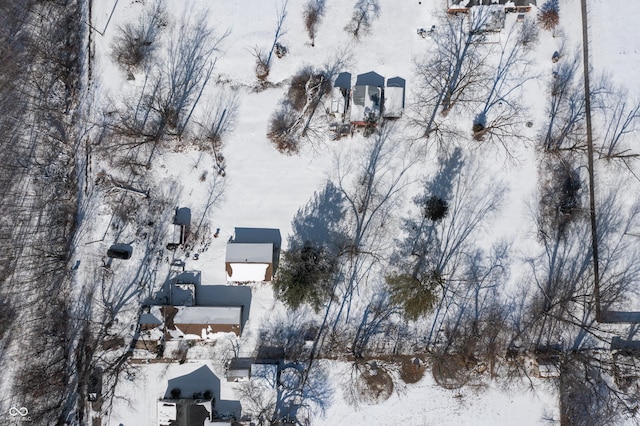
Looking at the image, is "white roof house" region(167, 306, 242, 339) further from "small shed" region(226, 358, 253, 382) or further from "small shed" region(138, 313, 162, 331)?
"small shed" region(226, 358, 253, 382)

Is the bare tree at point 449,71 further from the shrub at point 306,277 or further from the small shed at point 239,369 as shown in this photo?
the small shed at point 239,369

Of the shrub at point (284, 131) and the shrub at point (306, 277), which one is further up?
the shrub at point (284, 131)

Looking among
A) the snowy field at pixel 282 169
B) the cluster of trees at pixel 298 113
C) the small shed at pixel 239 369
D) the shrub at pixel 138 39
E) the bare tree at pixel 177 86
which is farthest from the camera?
the shrub at pixel 138 39

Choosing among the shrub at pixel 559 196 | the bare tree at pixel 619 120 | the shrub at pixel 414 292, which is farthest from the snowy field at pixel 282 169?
the shrub at pixel 414 292

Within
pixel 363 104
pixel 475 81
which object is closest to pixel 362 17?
pixel 363 104

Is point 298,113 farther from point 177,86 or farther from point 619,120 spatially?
point 619,120

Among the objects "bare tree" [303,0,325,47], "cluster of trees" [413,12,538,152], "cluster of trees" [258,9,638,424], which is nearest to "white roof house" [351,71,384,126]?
"cluster of trees" [258,9,638,424]

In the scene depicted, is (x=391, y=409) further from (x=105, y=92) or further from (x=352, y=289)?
(x=105, y=92)
